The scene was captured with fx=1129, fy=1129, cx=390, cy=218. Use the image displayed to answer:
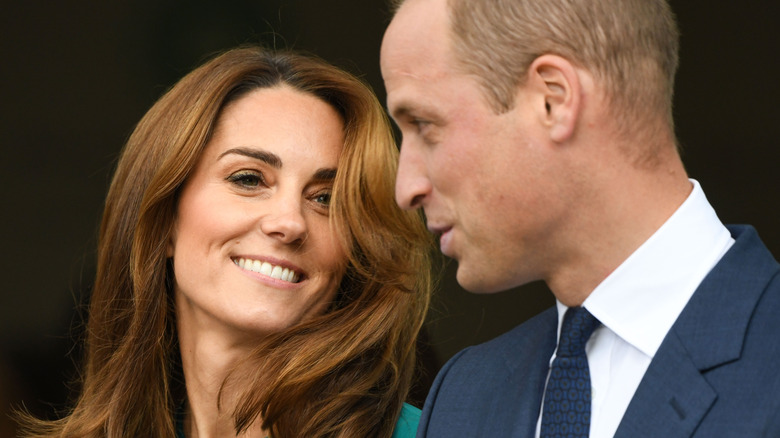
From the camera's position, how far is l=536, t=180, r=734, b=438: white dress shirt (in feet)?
5.65

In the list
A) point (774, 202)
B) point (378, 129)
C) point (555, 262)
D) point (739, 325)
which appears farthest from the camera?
point (774, 202)

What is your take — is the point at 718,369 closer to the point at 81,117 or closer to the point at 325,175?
the point at 325,175

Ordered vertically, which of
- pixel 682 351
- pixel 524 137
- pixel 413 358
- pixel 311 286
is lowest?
pixel 413 358

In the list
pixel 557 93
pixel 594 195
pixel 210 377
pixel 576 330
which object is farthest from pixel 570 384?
pixel 210 377

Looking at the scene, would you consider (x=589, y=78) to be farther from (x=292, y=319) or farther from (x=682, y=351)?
(x=292, y=319)

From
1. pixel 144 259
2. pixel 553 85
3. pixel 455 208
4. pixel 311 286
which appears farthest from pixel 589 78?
pixel 144 259

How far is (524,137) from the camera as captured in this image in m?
1.73

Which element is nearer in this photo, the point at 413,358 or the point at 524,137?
the point at 524,137

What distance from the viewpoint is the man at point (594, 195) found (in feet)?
5.56

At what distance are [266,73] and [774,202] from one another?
166 cm

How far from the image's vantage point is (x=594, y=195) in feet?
5.67

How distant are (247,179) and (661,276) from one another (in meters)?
1.18

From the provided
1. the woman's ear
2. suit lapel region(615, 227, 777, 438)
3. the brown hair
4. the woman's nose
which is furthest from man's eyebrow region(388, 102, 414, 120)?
the woman's ear

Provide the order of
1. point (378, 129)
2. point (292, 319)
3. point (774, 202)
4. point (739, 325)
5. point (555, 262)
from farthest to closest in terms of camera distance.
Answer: point (774, 202) < point (378, 129) < point (292, 319) < point (555, 262) < point (739, 325)
